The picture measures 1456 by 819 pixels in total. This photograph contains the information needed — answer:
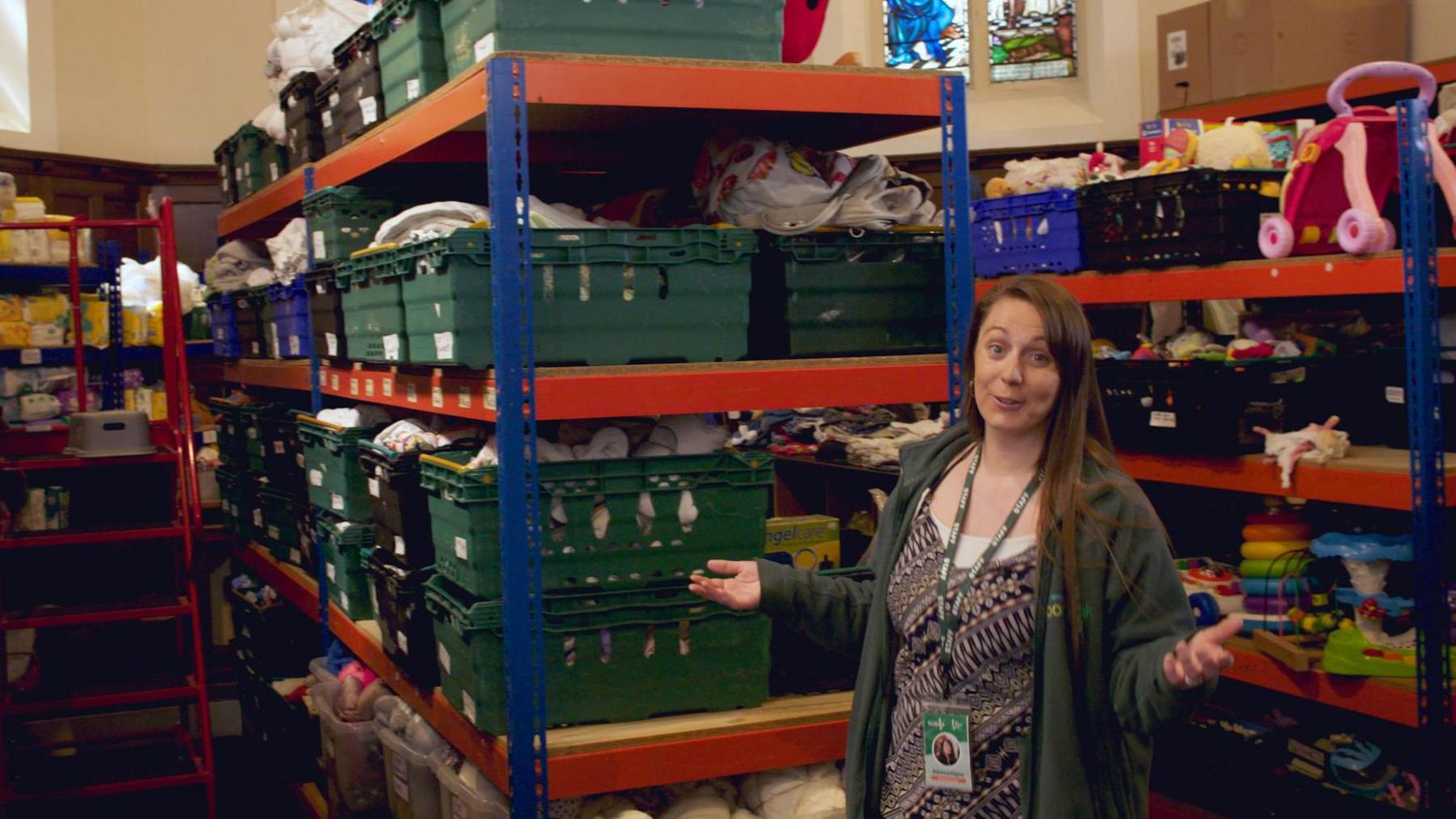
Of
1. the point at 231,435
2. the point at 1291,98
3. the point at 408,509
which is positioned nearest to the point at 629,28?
the point at 408,509

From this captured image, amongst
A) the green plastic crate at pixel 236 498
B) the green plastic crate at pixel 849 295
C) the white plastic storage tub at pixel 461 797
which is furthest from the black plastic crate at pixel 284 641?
the green plastic crate at pixel 849 295

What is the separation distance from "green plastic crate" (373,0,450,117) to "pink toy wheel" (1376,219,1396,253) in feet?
7.90

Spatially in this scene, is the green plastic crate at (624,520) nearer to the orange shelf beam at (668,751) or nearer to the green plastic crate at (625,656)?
the green plastic crate at (625,656)

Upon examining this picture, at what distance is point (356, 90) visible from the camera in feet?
13.0

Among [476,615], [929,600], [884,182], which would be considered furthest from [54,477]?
[929,600]

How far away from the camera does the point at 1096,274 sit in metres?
4.46

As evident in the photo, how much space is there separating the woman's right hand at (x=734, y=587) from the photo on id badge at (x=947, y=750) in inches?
13.7

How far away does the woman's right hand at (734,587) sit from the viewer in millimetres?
2262

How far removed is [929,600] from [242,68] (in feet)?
23.3

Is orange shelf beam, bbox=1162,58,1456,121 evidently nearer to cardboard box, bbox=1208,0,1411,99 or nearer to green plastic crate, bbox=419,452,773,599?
cardboard box, bbox=1208,0,1411,99

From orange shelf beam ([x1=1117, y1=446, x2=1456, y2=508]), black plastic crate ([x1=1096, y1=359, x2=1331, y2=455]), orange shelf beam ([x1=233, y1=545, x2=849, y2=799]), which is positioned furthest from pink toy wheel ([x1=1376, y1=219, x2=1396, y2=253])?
orange shelf beam ([x1=233, y1=545, x2=849, y2=799])

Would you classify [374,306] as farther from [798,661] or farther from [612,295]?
[798,661]

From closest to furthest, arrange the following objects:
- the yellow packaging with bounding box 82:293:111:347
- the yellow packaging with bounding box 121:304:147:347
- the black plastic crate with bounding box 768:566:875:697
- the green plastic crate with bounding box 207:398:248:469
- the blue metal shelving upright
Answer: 1. the black plastic crate with bounding box 768:566:875:697
2. the blue metal shelving upright
3. the green plastic crate with bounding box 207:398:248:469
4. the yellow packaging with bounding box 82:293:111:347
5. the yellow packaging with bounding box 121:304:147:347

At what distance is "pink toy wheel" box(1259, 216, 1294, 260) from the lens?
12.4ft
